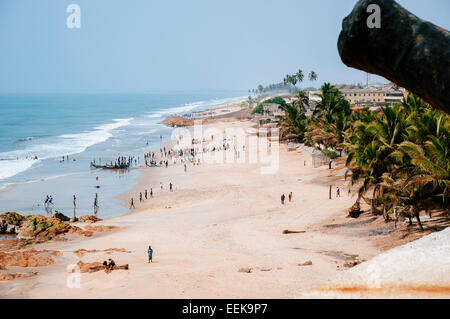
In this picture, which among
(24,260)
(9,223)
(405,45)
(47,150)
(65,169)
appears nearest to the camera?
(405,45)

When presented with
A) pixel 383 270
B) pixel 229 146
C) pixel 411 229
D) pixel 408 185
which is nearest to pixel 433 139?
pixel 408 185

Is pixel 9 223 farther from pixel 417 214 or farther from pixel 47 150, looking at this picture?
pixel 47 150

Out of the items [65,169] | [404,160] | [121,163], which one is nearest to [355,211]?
[404,160]

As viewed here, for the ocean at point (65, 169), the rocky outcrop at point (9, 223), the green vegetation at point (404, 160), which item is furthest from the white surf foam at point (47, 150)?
the green vegetation at point (404, 160)

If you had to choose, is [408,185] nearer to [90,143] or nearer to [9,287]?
[9,287]

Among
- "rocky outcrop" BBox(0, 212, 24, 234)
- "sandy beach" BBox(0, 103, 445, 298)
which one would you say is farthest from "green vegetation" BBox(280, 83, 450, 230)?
"rocky outcrop" BBox(0, 212, 24, 234)

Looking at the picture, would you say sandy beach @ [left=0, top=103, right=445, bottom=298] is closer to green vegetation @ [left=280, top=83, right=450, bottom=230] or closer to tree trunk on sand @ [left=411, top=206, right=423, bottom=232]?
tree trunk on sand @ [left=411, top=206, right=423, bottom=232]

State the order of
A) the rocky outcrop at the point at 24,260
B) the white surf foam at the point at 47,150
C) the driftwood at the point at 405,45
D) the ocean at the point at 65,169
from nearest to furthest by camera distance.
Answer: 1. the driftwood at the point at 405,45
2. the rocky outcrop at the point at 24,260
3. the ocean at the point at 65,169
4. the white surf foam at the point at 47,150

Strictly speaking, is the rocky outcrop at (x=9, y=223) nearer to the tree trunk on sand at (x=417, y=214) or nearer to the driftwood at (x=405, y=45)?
the tree trunk on sand at (x=417, y=214)
